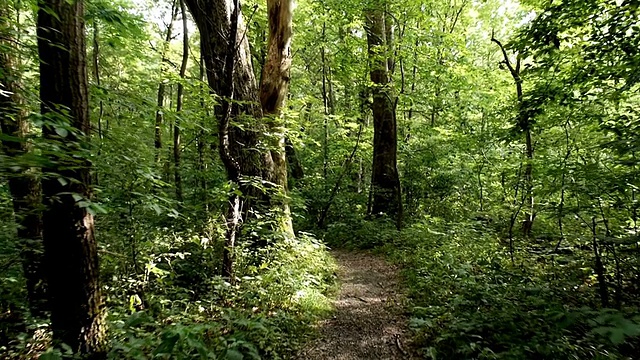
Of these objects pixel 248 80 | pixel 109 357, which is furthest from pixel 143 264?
pixel 248 80

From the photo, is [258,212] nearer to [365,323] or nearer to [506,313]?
[365,323]

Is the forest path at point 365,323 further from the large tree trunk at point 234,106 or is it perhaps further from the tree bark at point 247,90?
the tree bark at point 247,90

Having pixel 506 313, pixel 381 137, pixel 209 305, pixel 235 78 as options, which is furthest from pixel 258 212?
pixel 381 137

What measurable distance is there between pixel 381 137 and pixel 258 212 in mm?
5999

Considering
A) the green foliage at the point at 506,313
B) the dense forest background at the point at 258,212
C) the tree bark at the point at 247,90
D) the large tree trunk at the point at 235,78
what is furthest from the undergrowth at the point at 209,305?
the green foliage at the point at 506,313

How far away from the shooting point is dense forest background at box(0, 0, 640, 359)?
283 cm

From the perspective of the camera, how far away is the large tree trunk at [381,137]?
10.8 meters

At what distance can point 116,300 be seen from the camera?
400 centimetres

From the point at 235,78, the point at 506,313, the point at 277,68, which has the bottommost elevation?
the point at 506,313

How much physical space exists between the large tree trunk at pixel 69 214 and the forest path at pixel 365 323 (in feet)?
7.64

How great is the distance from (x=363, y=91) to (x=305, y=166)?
4.79 m

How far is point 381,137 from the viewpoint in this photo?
11211mm

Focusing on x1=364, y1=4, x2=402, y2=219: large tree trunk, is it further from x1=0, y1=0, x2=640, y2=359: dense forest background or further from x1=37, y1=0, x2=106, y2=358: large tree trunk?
x1=37, y1=0, x2=106, y2=358: large tree trunk

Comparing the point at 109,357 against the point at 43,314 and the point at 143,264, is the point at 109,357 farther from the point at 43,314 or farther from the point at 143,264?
the point at 143,264
